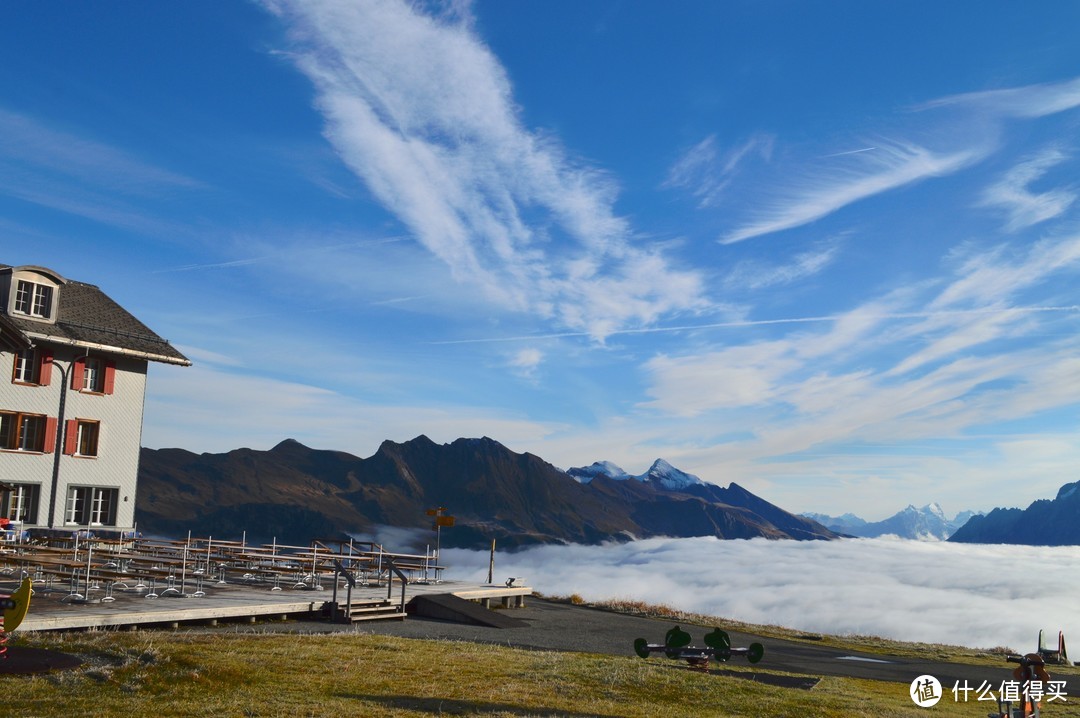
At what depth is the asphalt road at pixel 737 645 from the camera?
58.3 feet

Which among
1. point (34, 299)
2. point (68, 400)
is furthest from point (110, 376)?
point (34, 299)

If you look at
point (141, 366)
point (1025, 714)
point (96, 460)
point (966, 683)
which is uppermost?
point (141, 366)

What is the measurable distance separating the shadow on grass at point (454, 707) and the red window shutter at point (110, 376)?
84.7 feet

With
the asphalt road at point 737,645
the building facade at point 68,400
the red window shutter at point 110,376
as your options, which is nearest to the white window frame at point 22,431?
the building facade at point 68,400

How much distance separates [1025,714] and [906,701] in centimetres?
411

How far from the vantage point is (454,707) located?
10672 mm

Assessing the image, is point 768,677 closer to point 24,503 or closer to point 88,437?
point 24,503

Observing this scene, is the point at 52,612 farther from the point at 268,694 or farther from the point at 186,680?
the point at 268,694

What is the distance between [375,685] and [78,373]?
25.0 metres

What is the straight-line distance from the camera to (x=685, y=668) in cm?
1527

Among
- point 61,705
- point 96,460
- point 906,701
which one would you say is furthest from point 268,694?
point 96,460

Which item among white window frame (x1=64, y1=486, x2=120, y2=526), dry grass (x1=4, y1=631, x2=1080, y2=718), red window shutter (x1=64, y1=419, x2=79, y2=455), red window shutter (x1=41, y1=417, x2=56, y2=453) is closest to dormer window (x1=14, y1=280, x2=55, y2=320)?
red window shutter (x1=41, y1=417, x2=56, y2=453)

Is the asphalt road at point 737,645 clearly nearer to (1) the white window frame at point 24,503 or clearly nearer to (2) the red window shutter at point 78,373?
(1) the white window frame at point 24,503

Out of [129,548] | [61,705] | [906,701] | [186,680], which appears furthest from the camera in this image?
[129,548]
